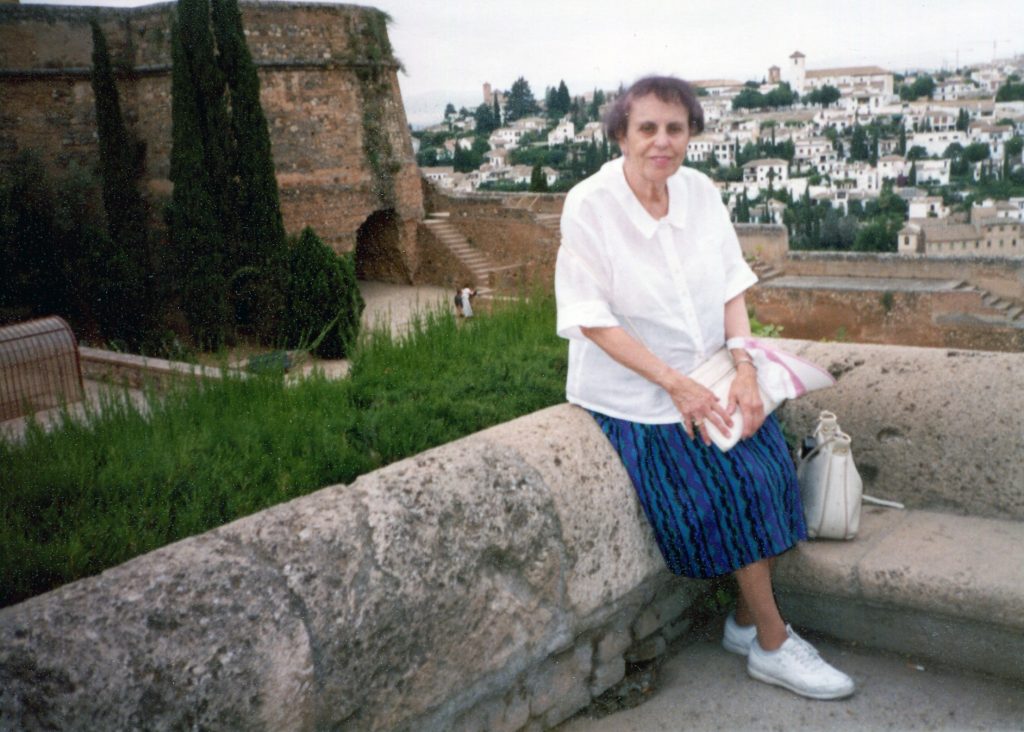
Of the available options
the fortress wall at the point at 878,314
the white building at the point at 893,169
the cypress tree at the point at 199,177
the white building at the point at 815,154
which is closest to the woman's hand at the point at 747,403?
the cypress tree at the point at 199,177

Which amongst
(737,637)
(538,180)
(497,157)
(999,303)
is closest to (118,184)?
(538,180)

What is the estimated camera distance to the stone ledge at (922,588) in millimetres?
2482

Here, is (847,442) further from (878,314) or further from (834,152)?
(834,152)

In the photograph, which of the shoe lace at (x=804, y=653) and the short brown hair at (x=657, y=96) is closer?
the shoe lace at (x=804, y=653)

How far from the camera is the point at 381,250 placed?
21312 millimetres

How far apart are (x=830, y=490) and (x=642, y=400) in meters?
Answer: 0.61

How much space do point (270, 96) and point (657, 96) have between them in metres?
16.7

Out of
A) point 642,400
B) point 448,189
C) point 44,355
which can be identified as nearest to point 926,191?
point 448,189

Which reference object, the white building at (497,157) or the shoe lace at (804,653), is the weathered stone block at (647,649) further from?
the white building at (497,157)

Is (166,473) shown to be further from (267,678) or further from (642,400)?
(642,400)

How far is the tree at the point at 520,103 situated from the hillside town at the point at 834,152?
0.39ft

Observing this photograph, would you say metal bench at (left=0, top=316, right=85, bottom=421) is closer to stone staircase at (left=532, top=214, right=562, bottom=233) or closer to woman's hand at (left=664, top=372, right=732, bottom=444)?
woman's hand at (left=664, top=372, right=732, bottom=444)

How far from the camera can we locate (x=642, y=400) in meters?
2.72

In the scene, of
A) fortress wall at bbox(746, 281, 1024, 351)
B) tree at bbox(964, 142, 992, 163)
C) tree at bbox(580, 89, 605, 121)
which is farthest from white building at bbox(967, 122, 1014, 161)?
tree at bbox(580, 89, 605, 121)
